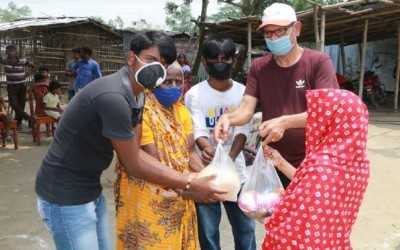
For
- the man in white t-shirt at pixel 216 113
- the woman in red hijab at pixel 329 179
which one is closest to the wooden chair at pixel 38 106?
the man in white t-shirt at pixel 216 113

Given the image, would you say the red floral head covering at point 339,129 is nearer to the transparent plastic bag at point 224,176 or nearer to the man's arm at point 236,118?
the transparent plastic bag at point 224,176

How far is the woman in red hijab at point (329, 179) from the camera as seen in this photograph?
1.57m

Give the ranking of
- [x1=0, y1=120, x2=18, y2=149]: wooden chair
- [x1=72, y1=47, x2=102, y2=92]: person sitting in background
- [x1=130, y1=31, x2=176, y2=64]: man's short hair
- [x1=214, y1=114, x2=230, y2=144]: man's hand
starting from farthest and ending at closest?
[x1=72, y1=47, x2=102, y2=92]: person sitting in background
[x1=0, y1=120, x2=18, y2=149]: wooden chair
[x1=214, y1=114, x2=230, y2=144]: man's hand
[x1=130, y1=31, x2=176, y2=64]: man's short hair

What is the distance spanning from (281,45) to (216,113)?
0.58m

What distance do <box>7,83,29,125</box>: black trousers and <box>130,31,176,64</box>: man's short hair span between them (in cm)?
778

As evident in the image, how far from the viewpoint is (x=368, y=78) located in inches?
519

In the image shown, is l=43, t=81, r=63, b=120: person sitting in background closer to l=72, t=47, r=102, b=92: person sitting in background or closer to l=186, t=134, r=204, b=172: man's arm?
l=72, t=47, r=102, b=92: person sitting in background

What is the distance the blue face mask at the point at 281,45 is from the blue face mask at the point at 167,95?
2.05 ft

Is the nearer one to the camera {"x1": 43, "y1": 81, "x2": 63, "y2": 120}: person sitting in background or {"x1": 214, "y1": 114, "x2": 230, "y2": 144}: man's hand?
{"x1": 214, "y1": 114, "x2": 230, "y2": 144}: man's hand

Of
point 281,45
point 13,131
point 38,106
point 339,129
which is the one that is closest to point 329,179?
point 339,129

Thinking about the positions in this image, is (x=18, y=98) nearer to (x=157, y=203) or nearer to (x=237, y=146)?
(x=237, y=146)

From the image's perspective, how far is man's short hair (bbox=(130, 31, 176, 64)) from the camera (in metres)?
1.86

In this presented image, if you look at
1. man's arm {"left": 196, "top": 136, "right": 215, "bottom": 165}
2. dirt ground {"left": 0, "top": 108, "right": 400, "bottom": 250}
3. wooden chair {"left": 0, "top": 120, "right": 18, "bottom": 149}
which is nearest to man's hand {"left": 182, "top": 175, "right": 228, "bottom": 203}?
man's arm {"left": 196, "top": 136, "right": 215, "bottom": 165}

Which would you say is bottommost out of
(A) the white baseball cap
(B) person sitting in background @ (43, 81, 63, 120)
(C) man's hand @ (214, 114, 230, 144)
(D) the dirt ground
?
(D) the dirt ground
